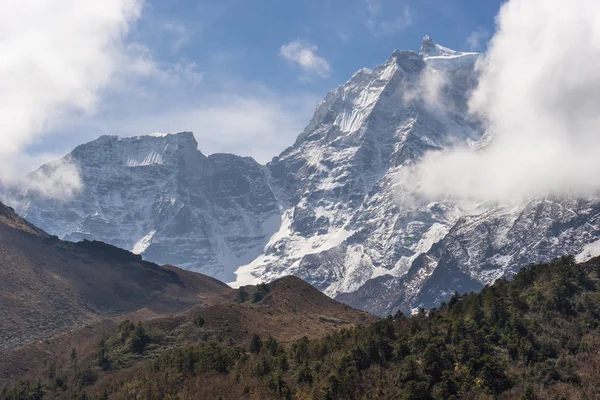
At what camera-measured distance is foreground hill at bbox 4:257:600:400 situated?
9438 cm

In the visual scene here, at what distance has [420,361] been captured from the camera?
10200 centimetres

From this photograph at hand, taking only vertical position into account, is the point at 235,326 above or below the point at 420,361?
above

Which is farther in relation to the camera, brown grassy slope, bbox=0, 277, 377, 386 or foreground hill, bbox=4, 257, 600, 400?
brown grassy slope, bbox=0, 277, 377, 386

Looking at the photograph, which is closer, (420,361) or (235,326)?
(420,361)

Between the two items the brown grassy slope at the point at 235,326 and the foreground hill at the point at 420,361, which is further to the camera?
the brown grassy slope at the point at 235,326

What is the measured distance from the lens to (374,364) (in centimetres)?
10631

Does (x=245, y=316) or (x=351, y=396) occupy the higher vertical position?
(x=245, y=316)

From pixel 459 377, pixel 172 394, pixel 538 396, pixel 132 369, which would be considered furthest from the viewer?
pixel 132 369

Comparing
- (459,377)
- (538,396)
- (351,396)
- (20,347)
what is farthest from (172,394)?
(20,347)

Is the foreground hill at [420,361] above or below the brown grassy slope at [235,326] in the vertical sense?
below

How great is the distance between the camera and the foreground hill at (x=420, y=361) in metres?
94.4

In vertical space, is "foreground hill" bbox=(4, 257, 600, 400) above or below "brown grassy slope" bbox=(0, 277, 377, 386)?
below

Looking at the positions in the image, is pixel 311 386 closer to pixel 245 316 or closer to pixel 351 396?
pixel 351 396

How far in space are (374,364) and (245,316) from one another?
57.2 meters
